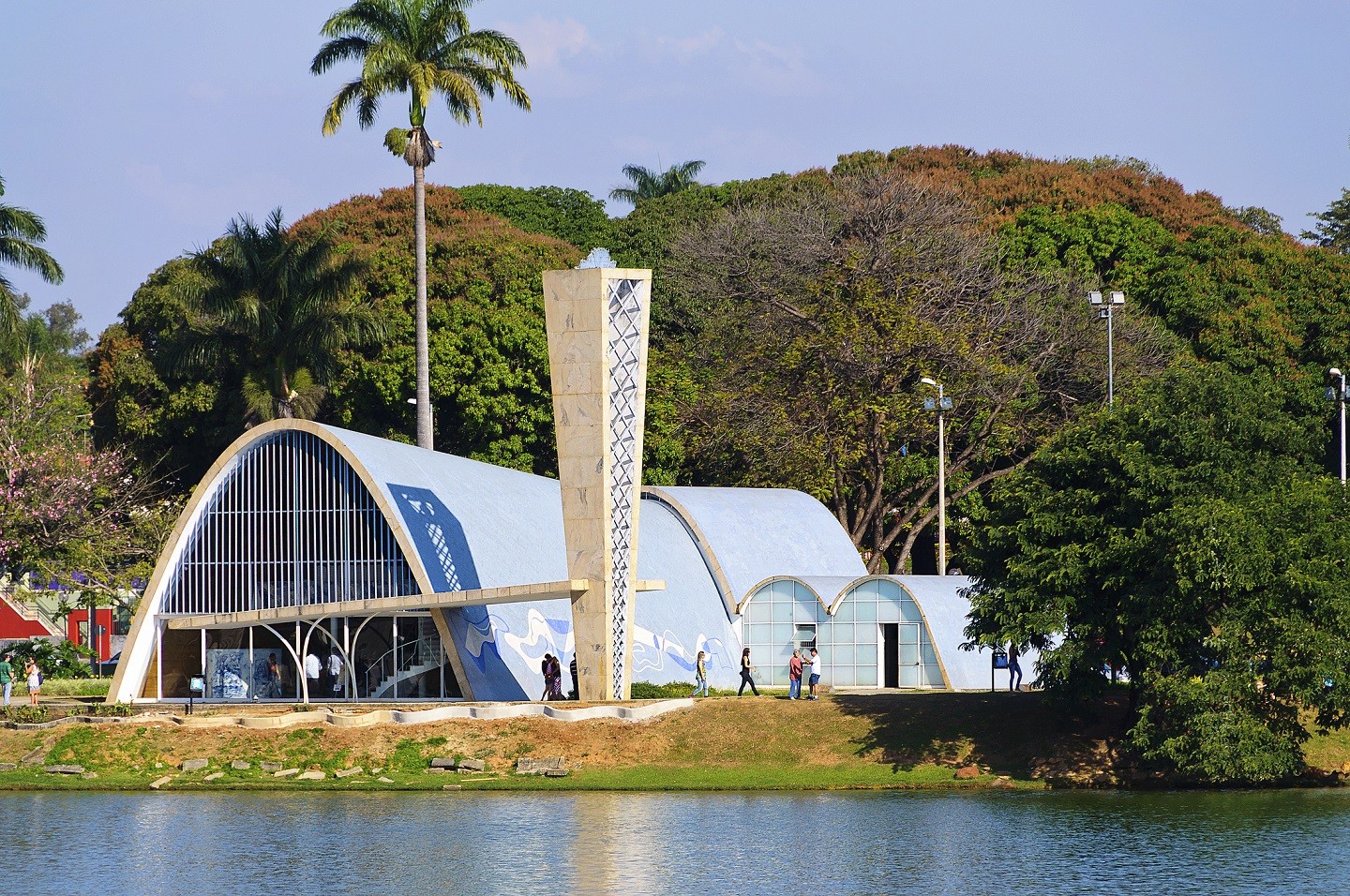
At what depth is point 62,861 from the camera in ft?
85.8

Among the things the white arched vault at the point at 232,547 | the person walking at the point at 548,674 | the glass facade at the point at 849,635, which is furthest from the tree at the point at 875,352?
the white arched vault at the point at 232,547

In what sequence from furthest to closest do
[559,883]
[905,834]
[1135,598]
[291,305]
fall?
[291,305] < [1135,598] < [905,834] < [559,883]

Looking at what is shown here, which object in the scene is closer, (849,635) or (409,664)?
(409,664)

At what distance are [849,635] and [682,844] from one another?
2352 cm

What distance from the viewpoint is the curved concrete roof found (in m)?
54.1

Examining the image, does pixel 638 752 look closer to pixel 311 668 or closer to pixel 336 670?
pixel 336 670

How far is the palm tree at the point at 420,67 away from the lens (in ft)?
185

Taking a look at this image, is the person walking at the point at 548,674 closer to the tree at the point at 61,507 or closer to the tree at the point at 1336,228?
the tree at the point at 61,507

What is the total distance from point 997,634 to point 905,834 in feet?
28.2

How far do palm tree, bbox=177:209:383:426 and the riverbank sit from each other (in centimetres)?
2073

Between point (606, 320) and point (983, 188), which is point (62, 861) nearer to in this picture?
point (606, 320)

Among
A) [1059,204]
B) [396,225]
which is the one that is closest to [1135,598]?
[1059,204]

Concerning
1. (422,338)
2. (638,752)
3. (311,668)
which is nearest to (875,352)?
(422,338)

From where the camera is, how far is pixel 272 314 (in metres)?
57.3
